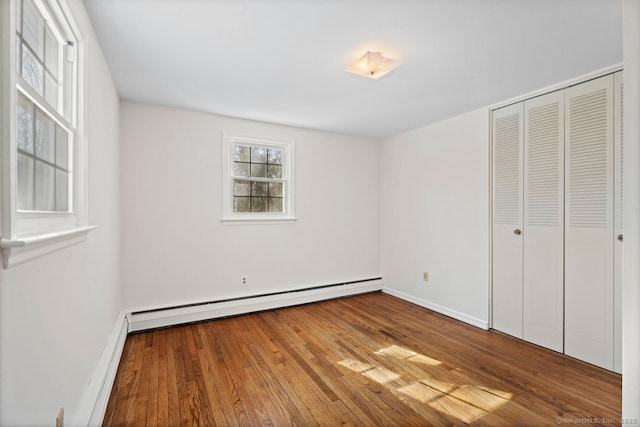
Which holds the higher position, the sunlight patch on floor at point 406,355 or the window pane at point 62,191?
the window pane at point 62,191

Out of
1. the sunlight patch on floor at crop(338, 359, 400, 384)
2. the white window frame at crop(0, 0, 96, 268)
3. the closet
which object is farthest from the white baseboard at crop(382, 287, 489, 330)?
the white window frame at crop(0, 0, 96, 268)

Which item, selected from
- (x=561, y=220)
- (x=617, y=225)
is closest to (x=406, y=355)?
(x=561, y=220)

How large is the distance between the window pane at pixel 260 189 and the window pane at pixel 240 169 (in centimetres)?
18

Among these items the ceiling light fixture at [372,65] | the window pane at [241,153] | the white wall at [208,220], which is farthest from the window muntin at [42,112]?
the window pane at [241,153]

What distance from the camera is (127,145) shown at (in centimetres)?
307

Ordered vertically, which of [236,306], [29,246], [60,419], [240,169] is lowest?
[236,306]

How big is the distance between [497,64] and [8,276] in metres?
3.03

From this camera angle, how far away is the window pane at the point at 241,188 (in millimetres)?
3715

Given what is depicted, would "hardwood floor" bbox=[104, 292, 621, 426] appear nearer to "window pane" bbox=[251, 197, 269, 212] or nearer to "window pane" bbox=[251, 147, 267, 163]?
"window pane" bbox=[251, 197, 269, 212]

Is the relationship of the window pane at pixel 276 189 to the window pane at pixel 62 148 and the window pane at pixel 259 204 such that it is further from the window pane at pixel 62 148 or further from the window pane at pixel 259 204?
the window pane at pixel 62 148

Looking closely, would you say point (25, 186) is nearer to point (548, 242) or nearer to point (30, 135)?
point (30, 135)

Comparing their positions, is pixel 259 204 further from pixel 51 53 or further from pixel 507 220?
pixel 507 220

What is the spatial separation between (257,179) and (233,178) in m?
0.31

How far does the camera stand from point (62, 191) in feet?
4.85
